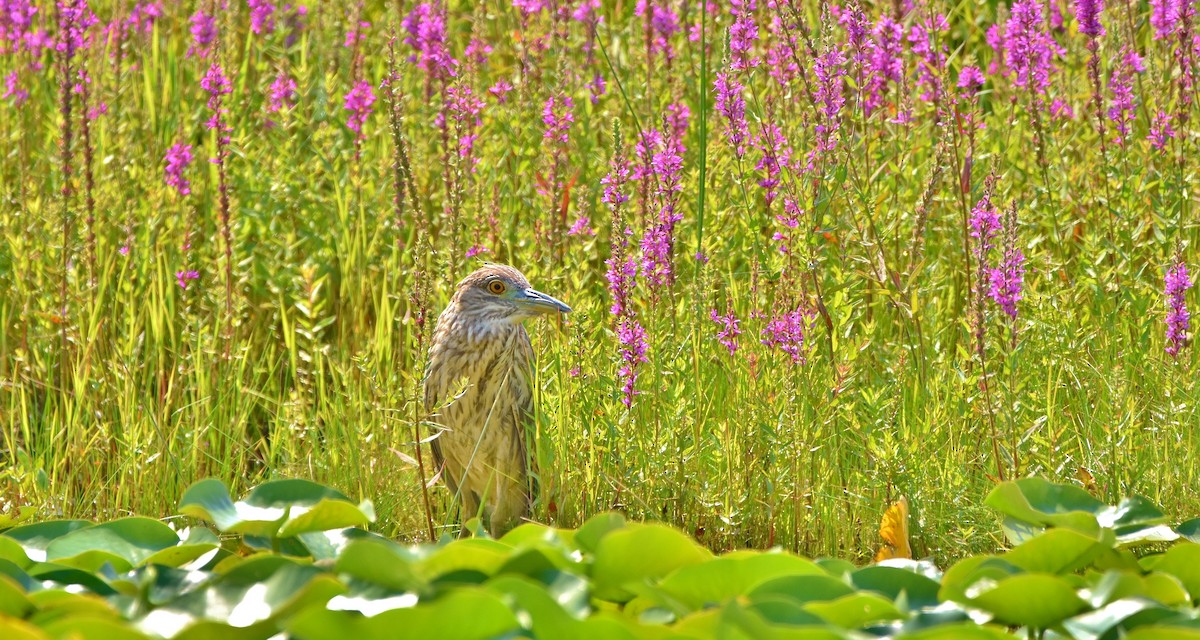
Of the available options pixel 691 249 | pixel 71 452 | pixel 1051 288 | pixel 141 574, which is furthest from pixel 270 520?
pixel 1051 288

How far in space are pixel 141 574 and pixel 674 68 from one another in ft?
14.2

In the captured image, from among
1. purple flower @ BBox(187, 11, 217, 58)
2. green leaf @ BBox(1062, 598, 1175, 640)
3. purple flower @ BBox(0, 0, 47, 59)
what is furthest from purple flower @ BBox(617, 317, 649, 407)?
purple flower @ BBox(0, 0, 47, 59)

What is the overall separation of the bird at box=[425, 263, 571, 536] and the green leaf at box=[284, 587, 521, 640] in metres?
2.54

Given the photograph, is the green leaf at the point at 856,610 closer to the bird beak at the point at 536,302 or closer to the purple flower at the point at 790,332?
A: the purple flower at the point at 790,332

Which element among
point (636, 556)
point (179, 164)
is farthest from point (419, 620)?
point (179, 164)

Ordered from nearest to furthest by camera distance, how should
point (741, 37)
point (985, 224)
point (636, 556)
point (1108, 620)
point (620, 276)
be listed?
point (1108, 620), point (636, 556), point (985, 224), point (620, 276), point (741, 37)

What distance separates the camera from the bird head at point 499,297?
555cm

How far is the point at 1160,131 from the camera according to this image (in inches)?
234

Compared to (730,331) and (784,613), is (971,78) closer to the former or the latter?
(730,331)

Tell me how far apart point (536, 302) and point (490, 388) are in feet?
A: 1.32

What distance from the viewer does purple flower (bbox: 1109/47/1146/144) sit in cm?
593

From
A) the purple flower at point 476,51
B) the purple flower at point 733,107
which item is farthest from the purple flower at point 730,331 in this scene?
the purple flower at point 476,51

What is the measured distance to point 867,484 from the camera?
16.2 feet

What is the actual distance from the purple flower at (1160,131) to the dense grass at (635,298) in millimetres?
124
